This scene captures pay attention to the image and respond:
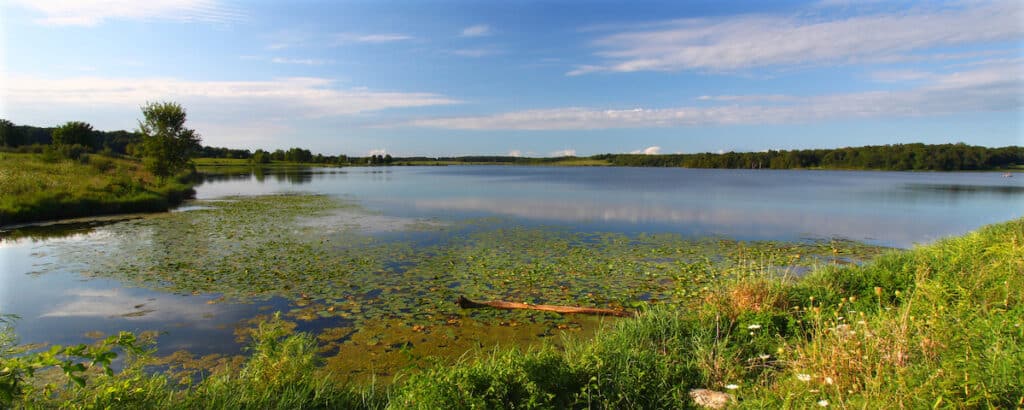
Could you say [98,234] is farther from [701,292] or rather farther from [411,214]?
[701,292]

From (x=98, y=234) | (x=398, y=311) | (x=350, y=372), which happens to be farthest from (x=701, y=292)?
(x=98, y=234)

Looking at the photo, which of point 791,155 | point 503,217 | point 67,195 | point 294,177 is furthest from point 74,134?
point 791,155

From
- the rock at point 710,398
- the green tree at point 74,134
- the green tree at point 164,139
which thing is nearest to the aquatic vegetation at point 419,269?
the rock at point 710,398

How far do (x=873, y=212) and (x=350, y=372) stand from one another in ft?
85.2

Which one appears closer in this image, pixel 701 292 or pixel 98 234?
pixel 701 292

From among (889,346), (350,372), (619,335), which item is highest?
(889,346)

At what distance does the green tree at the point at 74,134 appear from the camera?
5538 cm

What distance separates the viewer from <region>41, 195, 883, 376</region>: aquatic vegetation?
7.07 m

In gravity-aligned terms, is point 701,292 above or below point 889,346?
below

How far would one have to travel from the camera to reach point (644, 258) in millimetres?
11812

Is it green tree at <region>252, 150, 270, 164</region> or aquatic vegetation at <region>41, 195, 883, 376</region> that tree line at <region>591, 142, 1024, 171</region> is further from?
green tree at <region>252, 150, 270, 164</region>

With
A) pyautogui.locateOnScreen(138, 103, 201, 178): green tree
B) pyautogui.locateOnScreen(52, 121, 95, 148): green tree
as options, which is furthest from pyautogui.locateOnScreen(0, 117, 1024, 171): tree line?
pyautogui.locateOnScreen(138, 103, 201, 178): green tree

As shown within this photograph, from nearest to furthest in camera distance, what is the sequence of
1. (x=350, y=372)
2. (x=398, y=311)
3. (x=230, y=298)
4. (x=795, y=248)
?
(x=350, y=372)
(x=398, y=311)
(x=230, y=298)
(x=795, y=248)

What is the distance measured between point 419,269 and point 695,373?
22.9 ft
